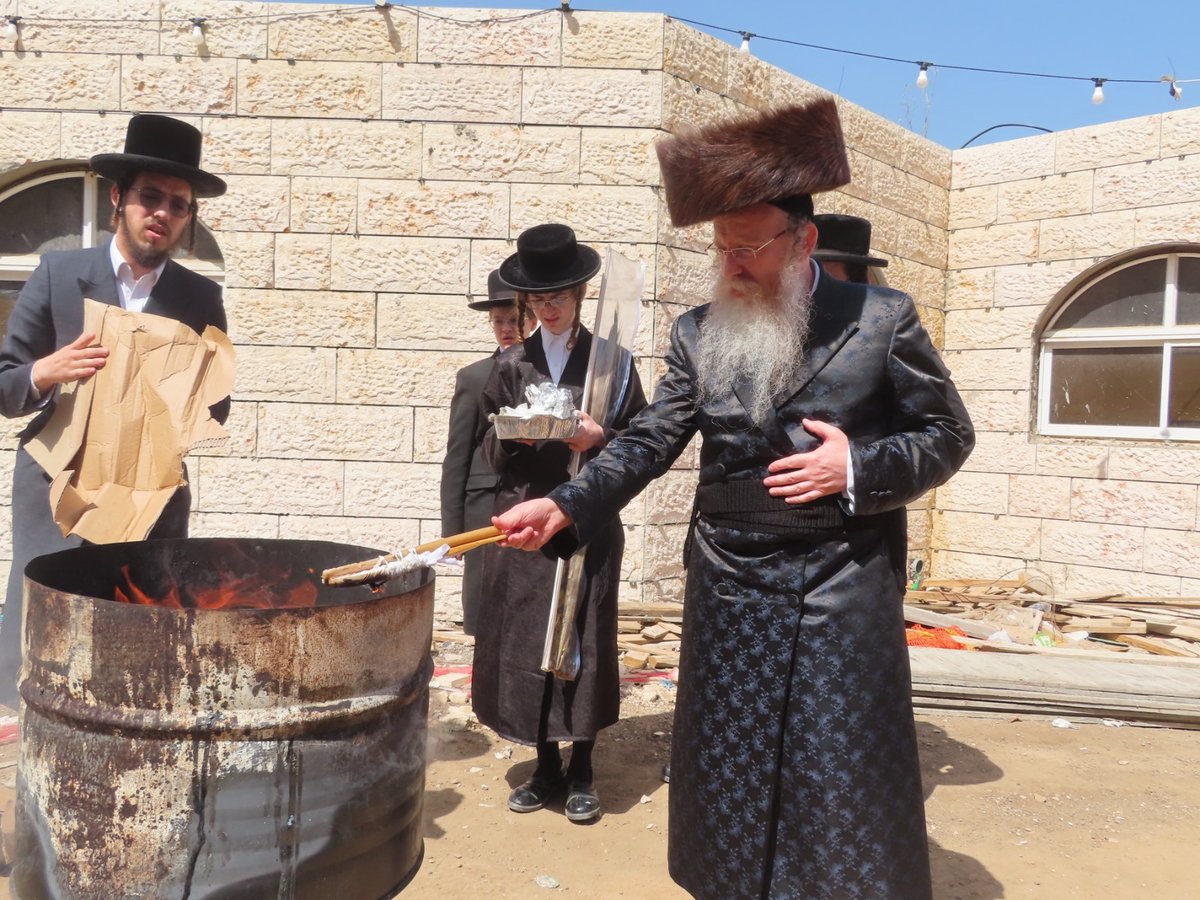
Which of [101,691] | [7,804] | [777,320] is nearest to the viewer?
[101,691]

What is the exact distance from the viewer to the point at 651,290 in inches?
244

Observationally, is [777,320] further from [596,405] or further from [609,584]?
[609,584]

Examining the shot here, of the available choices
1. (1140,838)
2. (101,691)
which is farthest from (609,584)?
(1140,838)

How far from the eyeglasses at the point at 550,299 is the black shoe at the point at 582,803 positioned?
1921 mm

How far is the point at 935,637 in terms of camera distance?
6.46 meters

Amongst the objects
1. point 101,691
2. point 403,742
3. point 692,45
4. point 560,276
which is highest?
point 692,45

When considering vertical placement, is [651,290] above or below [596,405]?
above

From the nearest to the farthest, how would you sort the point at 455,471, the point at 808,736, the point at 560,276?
the point at 808,736 → the point at 560,276 → the point at 455,471

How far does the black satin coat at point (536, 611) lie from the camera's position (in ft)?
11.8

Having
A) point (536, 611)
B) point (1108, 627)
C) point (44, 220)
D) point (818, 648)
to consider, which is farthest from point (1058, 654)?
point (44, 220)

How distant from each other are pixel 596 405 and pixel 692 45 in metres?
3.96

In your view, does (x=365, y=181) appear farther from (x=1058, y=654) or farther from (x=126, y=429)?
(x=1058, y=654)

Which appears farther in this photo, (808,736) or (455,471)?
(455,471)

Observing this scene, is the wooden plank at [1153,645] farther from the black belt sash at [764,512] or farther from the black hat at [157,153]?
the black hat at [157,153]
